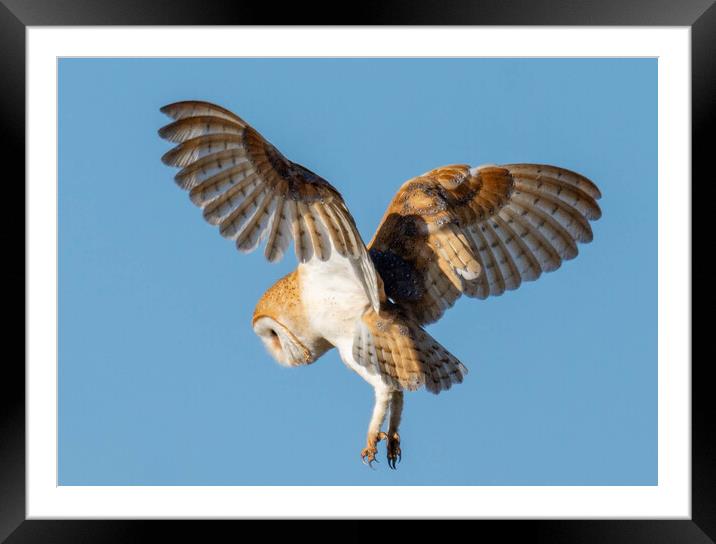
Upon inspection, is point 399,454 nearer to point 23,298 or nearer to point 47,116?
point 23,298

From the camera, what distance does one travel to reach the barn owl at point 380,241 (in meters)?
7.98

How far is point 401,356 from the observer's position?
8.45 metres

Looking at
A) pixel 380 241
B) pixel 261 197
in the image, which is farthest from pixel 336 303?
pixel 261 197

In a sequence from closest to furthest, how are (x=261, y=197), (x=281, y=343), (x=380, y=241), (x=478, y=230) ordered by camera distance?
(x=261, y=197)
(x=281, y=343)
(x=380, y=241)
(x=478, y=230)

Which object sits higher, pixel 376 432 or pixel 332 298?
pixel 332 298

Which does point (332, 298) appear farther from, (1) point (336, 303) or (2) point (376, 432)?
(2) point (376, 432)

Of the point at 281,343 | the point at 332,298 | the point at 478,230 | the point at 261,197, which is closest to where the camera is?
the point at 261,197

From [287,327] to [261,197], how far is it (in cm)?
109

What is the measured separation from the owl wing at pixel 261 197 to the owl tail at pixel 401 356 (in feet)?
2.11

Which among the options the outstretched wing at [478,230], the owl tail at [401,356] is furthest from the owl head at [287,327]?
the outstretched wing at [478,230]

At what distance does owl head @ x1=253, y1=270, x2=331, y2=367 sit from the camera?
8.77 meters

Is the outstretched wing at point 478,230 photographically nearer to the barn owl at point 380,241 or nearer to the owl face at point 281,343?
the barn owl at point 380,241
